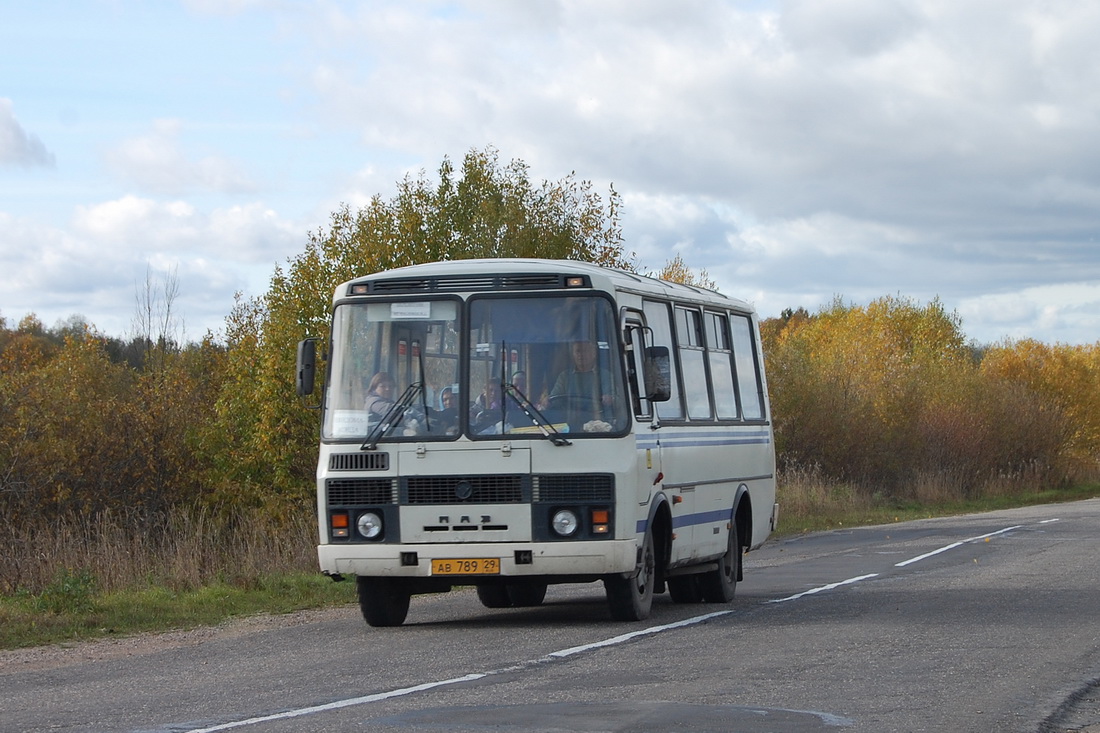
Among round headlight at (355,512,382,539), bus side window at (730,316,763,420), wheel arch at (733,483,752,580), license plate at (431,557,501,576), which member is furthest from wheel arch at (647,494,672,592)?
bus side window at (730,316,763,420)

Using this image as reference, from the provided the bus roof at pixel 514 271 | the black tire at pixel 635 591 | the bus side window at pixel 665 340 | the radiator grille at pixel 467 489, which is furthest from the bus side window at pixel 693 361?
the radiator grille at pixel 467 489

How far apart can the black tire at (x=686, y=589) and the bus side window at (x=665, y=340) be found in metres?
2.13

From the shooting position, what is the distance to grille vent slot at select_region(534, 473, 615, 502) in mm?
12156

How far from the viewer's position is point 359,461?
12.4 meters

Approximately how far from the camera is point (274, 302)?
3353 centimetres

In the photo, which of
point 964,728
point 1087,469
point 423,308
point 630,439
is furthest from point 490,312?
point 1087,469

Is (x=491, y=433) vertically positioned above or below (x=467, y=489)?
above

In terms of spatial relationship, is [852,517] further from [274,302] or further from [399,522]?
[399,522]

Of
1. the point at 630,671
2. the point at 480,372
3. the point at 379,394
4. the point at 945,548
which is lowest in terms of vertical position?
the point at 630,671

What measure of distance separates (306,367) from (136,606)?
378 centimetres

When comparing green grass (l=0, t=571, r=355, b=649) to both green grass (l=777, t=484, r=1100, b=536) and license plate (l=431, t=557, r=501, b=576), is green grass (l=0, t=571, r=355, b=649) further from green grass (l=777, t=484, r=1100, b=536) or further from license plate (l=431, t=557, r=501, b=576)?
green grass (l=777, t=484, r=1100, b=536)

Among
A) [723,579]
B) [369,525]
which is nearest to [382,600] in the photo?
[369,525]

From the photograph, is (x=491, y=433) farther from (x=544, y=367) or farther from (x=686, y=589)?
(x=686, y=589)

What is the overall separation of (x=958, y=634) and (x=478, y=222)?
26537 millimetres
